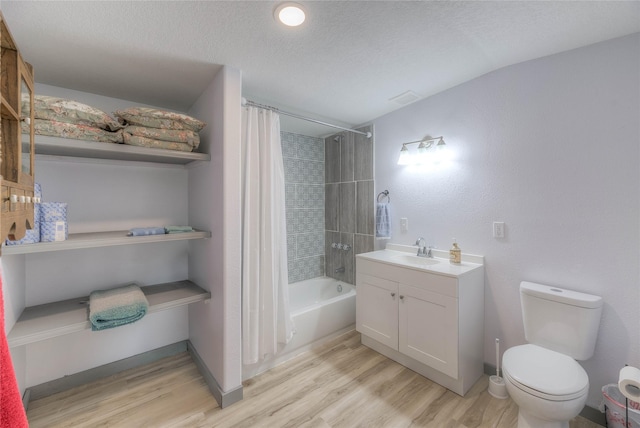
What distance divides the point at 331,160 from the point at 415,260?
1702mm

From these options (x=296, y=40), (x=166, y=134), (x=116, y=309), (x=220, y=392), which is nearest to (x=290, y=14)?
(x=296, y=40)

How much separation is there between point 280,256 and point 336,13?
170 centimetres

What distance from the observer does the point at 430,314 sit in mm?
1961

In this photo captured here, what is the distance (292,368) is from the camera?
2195 millimetres

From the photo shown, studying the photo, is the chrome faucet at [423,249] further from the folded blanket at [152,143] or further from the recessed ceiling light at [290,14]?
the folded blanket at [152,143]

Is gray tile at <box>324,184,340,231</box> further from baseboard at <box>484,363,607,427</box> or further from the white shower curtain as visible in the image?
baseboard at <box>484,363,607,427</box>

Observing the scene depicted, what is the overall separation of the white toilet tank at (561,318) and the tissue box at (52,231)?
286cm

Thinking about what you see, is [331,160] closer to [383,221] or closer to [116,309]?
[383,221]

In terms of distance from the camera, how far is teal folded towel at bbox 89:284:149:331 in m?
1.58

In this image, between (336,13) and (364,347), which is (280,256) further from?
(336,13)

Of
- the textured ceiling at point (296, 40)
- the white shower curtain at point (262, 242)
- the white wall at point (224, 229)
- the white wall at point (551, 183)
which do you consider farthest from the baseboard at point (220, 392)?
the textured ceiling at point (296, 40)

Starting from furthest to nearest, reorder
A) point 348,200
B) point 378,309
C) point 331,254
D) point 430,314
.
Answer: point 331,254 → point 348,200 → point 378,309 → point 430,314

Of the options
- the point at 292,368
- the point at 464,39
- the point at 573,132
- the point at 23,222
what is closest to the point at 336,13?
the point at 464,39

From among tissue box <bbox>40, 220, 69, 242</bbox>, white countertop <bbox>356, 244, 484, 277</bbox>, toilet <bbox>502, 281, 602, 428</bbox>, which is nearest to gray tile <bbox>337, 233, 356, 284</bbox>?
white countertop <bbox>356, 244, 484, 277</bbox>
